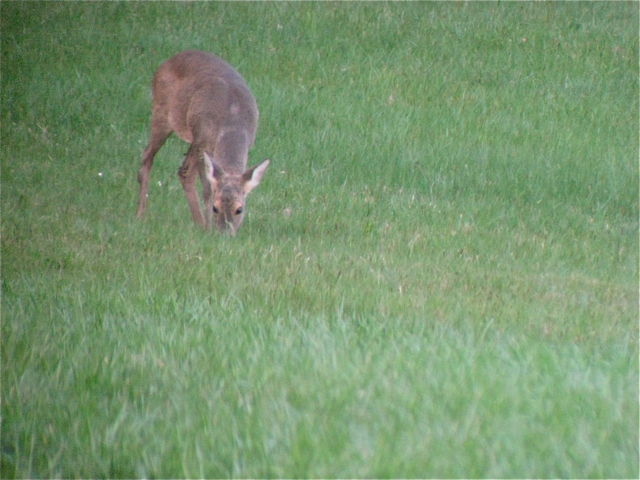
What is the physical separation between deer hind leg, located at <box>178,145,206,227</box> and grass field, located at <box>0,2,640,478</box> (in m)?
0.29

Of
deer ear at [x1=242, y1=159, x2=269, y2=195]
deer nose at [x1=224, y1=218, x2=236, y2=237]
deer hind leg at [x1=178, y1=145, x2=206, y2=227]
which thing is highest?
deer ear at [x1=242, y1=159, x2=269, y2=195]

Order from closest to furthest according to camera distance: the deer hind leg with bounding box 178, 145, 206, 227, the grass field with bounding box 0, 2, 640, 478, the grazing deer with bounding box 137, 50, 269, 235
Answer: the grass field with bounding box 0, 2, 640, 478, the grazing deer with bounding box 137, 50, 269, 235, the deer hind leg with bounding box 178, 145, 206, 227

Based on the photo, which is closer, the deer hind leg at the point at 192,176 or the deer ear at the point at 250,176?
the deer ear at the point at 250,176

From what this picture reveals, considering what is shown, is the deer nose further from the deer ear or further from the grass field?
the deer ear

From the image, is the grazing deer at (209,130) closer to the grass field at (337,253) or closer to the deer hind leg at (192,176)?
the deer hind leg at (192,176)

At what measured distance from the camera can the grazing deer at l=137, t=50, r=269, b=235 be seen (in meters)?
8.81

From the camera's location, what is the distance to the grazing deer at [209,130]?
8812mm

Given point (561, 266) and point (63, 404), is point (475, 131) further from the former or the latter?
point (63, 404)

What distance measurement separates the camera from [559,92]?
582 inches

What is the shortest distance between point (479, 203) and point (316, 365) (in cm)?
674

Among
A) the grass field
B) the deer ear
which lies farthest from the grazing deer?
the grass field

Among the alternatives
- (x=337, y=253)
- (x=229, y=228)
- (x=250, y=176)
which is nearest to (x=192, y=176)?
(x=250, y=176)

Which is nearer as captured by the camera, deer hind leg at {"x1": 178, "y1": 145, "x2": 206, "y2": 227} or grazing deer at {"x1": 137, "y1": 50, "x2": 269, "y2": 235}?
grazing deer at {"x1": 137, "y1": 50, "x2": 269, "y2": 235}

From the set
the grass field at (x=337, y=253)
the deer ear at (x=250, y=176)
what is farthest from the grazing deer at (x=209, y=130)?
the grass field at (x=337, y=253)
